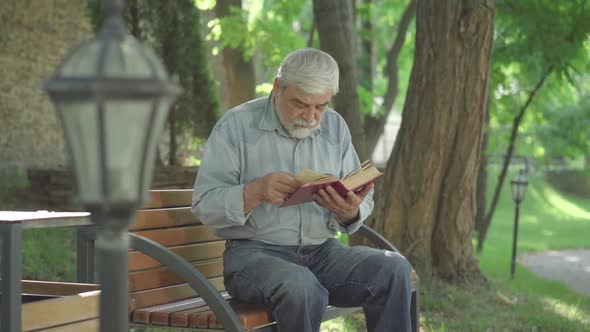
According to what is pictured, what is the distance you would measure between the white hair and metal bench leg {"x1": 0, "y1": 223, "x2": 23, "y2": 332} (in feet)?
4.04

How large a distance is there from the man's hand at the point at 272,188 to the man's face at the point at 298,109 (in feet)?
1.29

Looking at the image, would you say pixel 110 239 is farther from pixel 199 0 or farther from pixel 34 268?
pixel 199 0

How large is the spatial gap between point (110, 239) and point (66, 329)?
1525mm

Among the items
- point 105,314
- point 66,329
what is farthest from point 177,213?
point 105,314

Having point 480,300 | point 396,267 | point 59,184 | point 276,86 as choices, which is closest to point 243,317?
point 396,267

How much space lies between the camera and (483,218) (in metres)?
14.2

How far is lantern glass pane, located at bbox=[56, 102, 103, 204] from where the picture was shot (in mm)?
1572

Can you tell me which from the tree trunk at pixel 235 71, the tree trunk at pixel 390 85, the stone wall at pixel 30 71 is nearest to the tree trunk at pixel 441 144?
the tree trunk at pixel 235 71

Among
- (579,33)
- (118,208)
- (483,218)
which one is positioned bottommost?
(483,218)

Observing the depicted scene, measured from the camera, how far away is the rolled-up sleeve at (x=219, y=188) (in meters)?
3.52

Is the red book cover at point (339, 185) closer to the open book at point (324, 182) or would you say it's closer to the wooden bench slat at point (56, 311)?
the open book at point (324, 182)

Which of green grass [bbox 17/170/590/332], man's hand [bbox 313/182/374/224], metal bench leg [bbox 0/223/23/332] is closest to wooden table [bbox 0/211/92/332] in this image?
metal bench leg [bbox 0/223/23/332]

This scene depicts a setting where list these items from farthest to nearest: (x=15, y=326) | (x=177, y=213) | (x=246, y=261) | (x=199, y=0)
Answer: (x=199, y=0) → (x=177, y=213) → (x=246, y=261) → (x=15, y=326)

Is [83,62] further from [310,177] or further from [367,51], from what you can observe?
[367,51]
